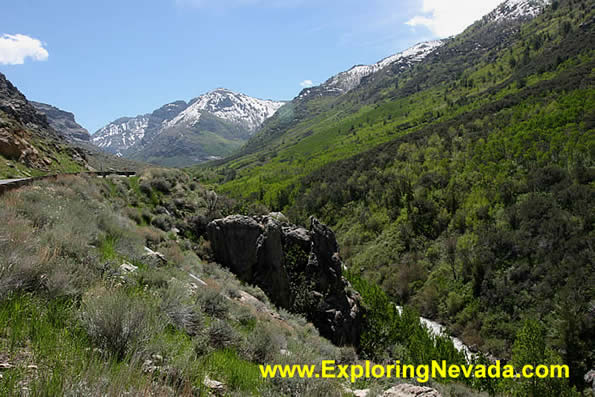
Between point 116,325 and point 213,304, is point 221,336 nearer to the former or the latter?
point 213,304

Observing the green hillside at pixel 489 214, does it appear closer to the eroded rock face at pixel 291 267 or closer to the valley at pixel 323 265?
the valley at pixel 323 265

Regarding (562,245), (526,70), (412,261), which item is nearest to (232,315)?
(562,245)

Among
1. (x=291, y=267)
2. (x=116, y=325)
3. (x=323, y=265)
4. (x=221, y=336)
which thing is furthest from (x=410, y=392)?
(x=323, y=265)

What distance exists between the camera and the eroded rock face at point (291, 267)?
61.5 feet

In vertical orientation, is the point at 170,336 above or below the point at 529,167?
below

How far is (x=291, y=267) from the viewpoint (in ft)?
69.7

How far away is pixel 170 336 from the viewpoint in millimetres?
4945

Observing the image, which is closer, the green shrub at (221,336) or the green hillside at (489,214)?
the green shrub at (221,336)

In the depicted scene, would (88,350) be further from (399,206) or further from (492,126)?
(492,126)

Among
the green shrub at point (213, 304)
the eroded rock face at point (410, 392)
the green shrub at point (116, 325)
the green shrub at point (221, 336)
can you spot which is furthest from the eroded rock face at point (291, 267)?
the green shrub at point (116, 325)

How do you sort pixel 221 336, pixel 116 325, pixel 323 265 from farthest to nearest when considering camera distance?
pixel 323 265 < pixel 221 336 < pixel 116 325

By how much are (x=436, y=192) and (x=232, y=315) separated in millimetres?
53152

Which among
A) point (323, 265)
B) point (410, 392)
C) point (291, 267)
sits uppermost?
point (410, 392)

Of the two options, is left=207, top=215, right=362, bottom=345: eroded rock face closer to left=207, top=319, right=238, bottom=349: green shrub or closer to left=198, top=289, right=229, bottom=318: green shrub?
left=198, top=289, right=229, bottom=318: green shrub
